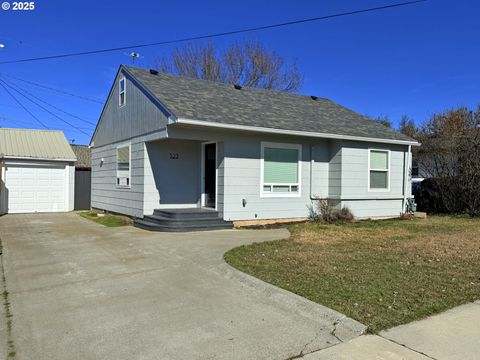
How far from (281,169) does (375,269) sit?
6.76 m

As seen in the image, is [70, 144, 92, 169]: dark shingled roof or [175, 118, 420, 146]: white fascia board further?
[70, 144, 92, 169]: dark shingled roof

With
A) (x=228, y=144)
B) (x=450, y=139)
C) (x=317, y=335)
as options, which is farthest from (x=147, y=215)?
(x=450, y=139)

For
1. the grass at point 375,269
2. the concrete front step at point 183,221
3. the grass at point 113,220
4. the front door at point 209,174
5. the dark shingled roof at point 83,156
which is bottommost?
the grass at point 113,220

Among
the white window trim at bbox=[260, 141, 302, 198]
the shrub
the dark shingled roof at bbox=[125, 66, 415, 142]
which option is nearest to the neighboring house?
the dark shingled roof at bbox=[125, 66, 415, 142]

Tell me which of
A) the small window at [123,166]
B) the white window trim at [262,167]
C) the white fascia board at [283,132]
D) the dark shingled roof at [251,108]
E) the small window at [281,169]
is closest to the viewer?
the white fascia board at [283,132]

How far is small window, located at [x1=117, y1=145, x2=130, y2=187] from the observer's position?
14.4 meters

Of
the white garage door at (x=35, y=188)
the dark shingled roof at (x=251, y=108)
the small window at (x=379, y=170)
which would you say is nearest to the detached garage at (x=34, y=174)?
the white garage door at (x=35, y=188)

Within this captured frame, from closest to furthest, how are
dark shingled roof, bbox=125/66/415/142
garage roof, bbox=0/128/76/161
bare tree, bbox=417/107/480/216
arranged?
dark shingled roof, bbox=125/66/415/142, bare tree, bbox=417/107/480/216, garage roof, bbox=0/128/76/161

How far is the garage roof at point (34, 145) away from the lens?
59.8 ft

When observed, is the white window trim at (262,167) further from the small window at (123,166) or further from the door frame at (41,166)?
the door frame at (41,166)

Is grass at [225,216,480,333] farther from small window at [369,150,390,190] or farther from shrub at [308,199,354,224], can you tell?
small window at [369,150,390,190]

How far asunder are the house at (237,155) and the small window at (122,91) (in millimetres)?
37

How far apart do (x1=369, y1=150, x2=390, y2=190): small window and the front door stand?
5.46m

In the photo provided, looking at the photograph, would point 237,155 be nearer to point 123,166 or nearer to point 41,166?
point 123,166
